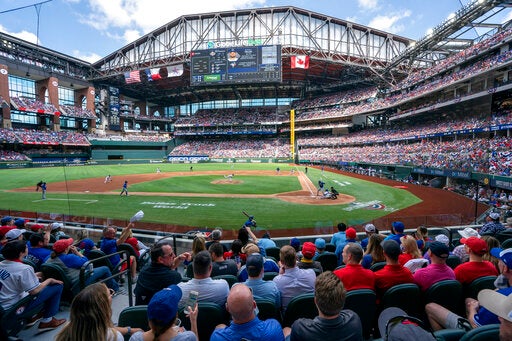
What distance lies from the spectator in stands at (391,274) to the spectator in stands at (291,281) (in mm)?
1072

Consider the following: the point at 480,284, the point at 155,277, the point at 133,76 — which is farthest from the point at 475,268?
the point at 133,76

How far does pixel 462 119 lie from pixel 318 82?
47.0 m

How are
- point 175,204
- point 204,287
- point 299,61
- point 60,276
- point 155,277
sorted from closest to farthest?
point 204,287 → point 155,277 → point 60,276 → point 175,204 → point 299,61

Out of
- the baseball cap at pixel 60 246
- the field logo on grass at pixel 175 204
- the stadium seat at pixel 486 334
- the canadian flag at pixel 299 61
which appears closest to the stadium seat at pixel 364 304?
the stadium seat at pixel 486 334

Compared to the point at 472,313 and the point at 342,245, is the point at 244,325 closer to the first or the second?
the point at 472,313

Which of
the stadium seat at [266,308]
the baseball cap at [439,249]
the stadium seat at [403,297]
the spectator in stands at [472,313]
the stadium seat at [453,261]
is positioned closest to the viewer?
the spectator in stands at [472,313]

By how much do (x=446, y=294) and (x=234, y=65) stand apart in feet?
197

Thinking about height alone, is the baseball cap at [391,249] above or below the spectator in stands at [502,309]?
below

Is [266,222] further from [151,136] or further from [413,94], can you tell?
[151,136]

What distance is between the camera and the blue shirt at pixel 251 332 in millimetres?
2354

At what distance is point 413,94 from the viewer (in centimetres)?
4559

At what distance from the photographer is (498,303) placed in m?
2.18

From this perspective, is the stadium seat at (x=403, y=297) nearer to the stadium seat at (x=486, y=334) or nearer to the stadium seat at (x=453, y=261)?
the stadium seat at (x=486, y=334)

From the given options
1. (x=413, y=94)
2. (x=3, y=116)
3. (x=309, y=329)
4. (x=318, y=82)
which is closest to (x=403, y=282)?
(x=309, y=329)
